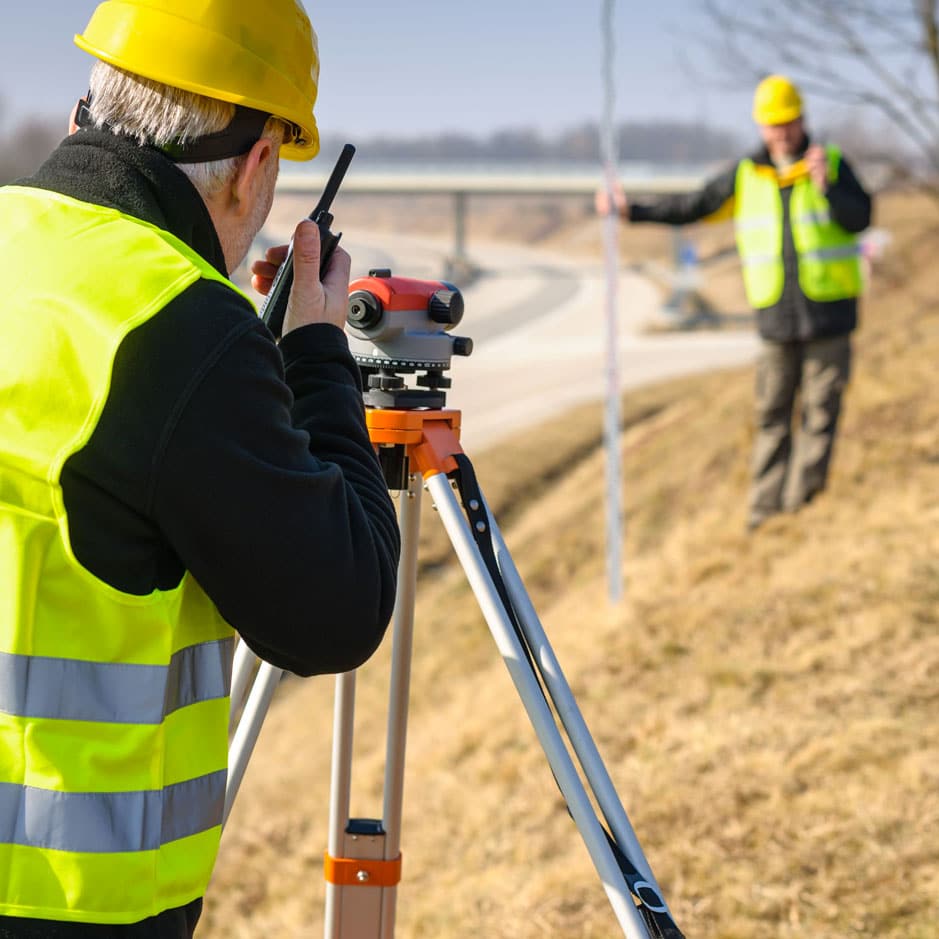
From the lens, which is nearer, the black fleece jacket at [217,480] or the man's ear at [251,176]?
the black fleece jacket at [217,480]

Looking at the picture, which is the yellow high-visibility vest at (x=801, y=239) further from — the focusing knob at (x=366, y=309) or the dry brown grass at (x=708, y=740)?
the focusing knob at (x=366, y=309)

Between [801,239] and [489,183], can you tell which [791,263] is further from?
[489,183]

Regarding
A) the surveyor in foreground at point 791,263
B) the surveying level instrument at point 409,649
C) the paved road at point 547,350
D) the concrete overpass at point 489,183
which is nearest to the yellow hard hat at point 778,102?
the surveyor in foreground at point 791,263

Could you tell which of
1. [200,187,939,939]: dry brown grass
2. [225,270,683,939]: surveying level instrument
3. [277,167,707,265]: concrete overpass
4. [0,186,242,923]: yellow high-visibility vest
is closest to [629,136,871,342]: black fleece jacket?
[200,187,939,939]: dry brown grass

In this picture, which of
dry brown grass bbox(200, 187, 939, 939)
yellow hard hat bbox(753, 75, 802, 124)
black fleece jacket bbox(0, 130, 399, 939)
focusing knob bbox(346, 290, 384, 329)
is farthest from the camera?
yellow hard hat bbox(753, 75, 802, 124)

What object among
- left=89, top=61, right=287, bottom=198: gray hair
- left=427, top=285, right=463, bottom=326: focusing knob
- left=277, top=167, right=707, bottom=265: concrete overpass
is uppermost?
left=277, top=167, right=707, bottom=265: concrete overpass

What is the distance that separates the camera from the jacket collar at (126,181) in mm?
1294

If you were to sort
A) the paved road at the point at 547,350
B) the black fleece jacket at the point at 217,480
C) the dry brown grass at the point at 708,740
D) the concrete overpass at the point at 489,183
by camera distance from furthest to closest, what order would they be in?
the concrete overpass at the point at 489,183 → the paved road at the point at 547,350 → the dry brown grass at the point at 708,740 → the black fleece jacket at the point at 217,480

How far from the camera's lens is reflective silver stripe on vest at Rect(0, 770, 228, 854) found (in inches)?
47.8

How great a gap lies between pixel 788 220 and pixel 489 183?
122 ft

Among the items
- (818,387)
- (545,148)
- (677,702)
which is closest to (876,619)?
(677,702)

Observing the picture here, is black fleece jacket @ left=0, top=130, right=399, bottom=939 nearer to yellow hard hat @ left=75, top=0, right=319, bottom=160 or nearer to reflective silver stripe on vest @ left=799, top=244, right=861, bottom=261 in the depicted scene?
yellow hard hat @ left=75, top=0, right=319, bottom=160

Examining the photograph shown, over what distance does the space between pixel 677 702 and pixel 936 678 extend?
87 cm

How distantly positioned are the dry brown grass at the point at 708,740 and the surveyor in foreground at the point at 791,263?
12.4 inches
